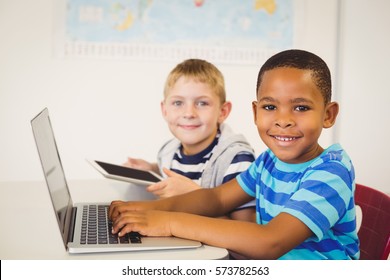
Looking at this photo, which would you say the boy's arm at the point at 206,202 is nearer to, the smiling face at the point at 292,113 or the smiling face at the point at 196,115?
the smiling face at the point at 292,113

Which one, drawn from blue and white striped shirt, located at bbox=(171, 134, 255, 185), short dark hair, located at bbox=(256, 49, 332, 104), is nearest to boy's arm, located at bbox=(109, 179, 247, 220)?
blue and white striped shirt, located at bbox=(171, 134, 255, 185)

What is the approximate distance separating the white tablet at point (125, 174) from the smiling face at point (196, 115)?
0.14 metres

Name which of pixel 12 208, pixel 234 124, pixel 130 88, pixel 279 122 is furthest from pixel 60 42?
pixel 279 122

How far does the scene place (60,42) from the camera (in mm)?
1481

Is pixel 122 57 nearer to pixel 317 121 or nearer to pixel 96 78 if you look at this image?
pixel 96 78

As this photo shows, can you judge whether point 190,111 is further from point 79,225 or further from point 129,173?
point 79,225

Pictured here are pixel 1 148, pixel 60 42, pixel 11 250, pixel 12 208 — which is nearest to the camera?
pixel 11 250

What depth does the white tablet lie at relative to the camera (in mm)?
1026

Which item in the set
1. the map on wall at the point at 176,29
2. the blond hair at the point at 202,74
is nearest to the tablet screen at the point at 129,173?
the blond hair at the point at 202,74

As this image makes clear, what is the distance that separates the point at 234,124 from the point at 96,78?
0.42 metres

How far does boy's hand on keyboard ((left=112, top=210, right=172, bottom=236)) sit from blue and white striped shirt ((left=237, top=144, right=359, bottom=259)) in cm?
16

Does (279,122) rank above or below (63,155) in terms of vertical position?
above

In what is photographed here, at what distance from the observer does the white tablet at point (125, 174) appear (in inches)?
40.4

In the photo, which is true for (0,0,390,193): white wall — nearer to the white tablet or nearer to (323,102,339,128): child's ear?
the white tablet
